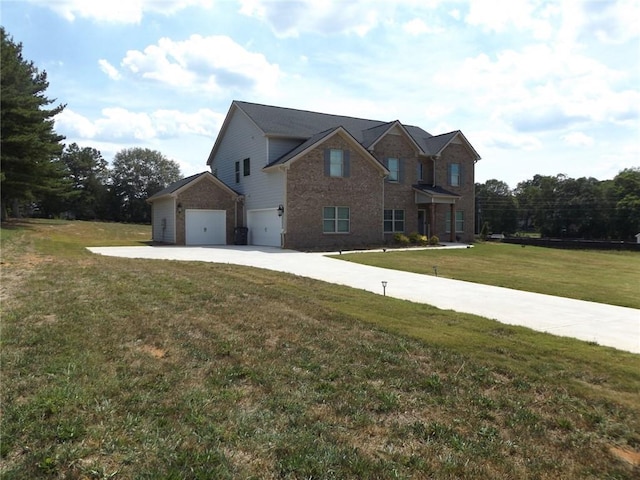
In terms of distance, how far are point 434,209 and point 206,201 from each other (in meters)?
13.5

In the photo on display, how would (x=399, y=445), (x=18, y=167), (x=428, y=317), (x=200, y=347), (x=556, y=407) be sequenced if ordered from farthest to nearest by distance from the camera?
(x=18, y=167) < (x=428, y=317) < (x=200, y=347) < (x=556, y=407) < (x=399, y=445)

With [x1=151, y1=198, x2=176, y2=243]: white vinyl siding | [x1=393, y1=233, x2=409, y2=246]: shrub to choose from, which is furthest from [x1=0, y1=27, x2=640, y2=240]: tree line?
[x1=393, y1=233, x2=409, y2=246]: shrub

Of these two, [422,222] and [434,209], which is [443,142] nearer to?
[434,209]

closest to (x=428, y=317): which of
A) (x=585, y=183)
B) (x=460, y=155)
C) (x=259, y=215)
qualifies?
(x=259, y=215)

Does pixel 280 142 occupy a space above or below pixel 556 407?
above

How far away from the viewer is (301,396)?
4.06 meters

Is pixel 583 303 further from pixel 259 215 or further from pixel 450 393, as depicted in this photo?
pixel 259 215

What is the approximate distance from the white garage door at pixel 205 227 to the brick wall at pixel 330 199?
5211 millimetres

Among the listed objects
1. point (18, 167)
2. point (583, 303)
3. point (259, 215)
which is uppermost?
point (18, 167)

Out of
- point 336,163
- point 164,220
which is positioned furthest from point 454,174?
point 164,220

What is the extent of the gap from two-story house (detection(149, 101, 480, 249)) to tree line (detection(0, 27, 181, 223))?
28.3 ft

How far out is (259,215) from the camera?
2617 centimetres

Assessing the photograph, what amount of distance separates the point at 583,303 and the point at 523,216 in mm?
90892

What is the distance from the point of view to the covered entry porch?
1104 inches
